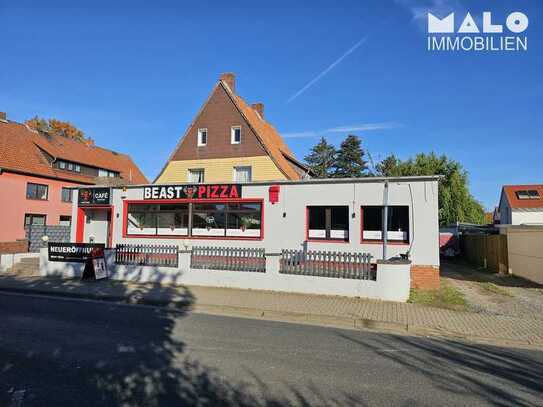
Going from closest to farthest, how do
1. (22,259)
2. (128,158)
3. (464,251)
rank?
1. (22,259)
2. (464,251)
3. (128,158)

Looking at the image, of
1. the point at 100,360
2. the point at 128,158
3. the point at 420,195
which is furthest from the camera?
the point at 128,158

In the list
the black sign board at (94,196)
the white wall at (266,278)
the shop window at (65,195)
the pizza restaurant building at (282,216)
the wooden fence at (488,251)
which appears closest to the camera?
the white wall at (266,278)

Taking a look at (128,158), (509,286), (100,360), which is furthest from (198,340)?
(128,158)

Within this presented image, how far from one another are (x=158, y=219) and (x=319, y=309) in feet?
34.7

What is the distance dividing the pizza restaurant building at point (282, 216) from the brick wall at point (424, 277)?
0.10 ft

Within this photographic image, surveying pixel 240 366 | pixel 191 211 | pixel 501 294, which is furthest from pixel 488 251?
pixel 240 366

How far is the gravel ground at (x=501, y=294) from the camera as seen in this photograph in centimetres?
1011

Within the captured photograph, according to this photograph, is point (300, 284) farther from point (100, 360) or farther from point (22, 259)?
point (22, 259)

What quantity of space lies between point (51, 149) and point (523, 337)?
116 feet

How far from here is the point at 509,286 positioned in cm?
1405

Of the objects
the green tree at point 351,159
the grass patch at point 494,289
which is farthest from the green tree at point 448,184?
the grass patch at point 494,289

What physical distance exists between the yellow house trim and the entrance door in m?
7.11

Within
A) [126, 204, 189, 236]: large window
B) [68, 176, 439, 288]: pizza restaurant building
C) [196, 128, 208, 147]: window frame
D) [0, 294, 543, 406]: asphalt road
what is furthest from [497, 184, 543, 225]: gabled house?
[0, 294, 543, 406]: asphalt road

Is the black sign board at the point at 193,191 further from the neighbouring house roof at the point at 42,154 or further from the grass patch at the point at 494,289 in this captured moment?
the grass patch at the point at 494,289
